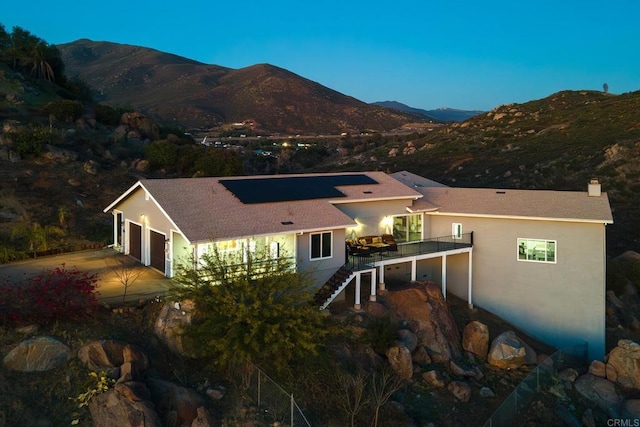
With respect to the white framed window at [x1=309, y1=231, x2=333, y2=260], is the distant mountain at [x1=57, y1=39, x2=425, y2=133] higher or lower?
higher

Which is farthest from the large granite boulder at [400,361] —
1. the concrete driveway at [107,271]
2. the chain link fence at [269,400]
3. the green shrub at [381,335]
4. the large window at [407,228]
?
the large window at [407,228]

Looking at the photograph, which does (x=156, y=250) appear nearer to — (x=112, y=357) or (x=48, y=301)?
(x=48, y=301)

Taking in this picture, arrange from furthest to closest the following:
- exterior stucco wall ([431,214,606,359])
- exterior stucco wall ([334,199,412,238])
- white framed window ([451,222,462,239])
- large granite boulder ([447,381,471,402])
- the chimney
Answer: white framed window ([451,222,462,239]) → exterior stucco wall ([334,199,412,238]) → the chimney → exterior stucco wall ([431,214,606,359]) → large granite boulder ([447,381,471,402])

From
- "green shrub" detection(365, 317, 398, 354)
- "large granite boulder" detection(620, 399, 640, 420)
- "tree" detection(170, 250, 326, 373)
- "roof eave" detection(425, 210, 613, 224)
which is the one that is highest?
"roof eave" detection(425, 210, 613, 224)

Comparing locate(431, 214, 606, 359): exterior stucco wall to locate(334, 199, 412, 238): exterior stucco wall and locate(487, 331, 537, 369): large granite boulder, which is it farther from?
locate(487, 331, 537, 369): large granite boulder

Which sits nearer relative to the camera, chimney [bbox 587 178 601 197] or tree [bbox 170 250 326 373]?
tree [bbox 170 250 326 373]

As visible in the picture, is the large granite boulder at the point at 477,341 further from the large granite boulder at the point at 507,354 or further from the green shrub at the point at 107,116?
the green shrub at the point at 107,116

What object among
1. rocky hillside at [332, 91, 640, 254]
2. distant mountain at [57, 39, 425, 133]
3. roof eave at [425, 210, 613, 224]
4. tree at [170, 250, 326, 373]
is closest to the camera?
tree at [170, 250, 326, 373]

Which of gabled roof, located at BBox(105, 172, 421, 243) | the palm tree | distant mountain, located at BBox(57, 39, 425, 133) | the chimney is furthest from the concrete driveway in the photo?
distant mountain, located at BBox(57, 39, 425, 133)
